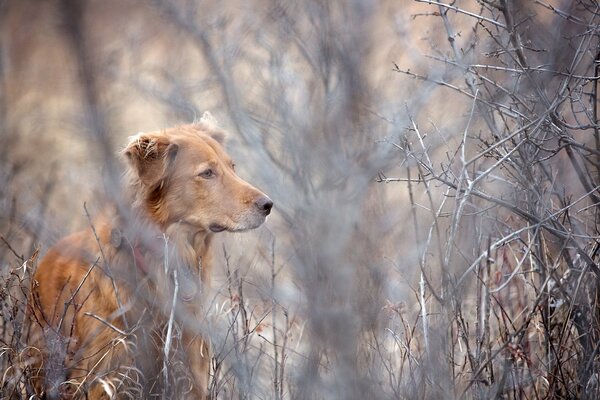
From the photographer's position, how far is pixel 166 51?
613cm

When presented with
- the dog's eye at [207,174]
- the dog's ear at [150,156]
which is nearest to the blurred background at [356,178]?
the dog's eye at [207,174]

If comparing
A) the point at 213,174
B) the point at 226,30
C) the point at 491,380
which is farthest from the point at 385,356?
the point at 226,30

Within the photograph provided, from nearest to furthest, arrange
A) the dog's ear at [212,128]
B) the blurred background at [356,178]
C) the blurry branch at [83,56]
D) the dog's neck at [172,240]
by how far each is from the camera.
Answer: the blurry branch at [83,56] < the blurred background at [356,178] < the dog's neck at [172,240] < the dog's ear at [212,128]

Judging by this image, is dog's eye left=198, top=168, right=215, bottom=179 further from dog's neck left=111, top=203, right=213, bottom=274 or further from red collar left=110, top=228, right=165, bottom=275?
red collar left=110, top=228, right=165, bottom=275

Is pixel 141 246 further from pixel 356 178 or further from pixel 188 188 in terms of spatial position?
pixel 356 178

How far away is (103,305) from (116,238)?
353mm

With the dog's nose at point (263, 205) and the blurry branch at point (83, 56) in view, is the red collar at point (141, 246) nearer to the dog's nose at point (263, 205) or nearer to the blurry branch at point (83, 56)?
the dog's nose at point (263, 205)

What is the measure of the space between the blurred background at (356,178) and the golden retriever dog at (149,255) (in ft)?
0.76

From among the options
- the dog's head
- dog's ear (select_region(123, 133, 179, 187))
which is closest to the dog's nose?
the dog's head

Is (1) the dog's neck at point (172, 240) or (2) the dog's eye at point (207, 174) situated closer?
(1) the dog's neck at point (172, 240)

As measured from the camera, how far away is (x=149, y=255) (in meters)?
4.47

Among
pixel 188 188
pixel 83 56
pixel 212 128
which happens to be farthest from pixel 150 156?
pixel 83 56

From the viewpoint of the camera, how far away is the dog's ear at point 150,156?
15.4 ft

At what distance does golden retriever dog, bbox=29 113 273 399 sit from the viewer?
13.0 feet
